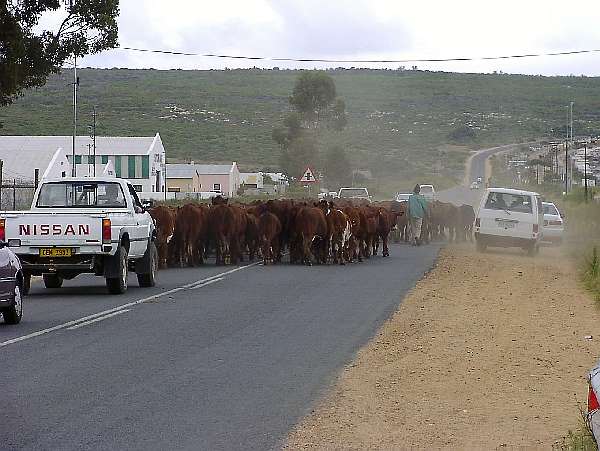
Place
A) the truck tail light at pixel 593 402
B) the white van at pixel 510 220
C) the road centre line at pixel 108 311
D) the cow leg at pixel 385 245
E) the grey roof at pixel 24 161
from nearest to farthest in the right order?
the truck tail light at pixel 593 402
the road centre line at pixel 108 311
the cow leg at pixel 385 245
the white van at pixel 510 220
the grey roof at pixel 24 161

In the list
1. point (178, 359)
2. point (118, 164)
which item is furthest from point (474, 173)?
point (178, 359)

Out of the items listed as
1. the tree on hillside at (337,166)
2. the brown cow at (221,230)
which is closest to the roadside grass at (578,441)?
the brown cow at (221,230)

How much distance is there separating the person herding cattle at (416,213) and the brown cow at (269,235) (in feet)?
29.6

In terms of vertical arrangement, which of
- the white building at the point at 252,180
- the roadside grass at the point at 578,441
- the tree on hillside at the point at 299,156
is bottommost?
the roadside grass at the point at 578,441

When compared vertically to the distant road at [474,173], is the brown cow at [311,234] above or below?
below

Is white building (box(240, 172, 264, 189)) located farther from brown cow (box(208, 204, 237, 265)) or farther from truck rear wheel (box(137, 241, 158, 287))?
truck rear wheel (box(137, 241, 158, 287))

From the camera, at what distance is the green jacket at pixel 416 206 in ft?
120

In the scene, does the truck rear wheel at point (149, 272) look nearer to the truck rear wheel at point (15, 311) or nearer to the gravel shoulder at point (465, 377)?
the gravel shoulder at point (465, 377)

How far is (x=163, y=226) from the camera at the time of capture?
25.6 meters

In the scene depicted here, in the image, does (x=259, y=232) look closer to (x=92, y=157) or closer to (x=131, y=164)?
(x=92, y=157)

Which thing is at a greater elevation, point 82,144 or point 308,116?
point 308,116

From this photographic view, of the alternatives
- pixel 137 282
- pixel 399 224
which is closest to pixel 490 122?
pixel 399 224

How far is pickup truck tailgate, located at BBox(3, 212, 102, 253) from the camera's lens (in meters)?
19.0

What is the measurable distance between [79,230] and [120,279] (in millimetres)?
1327
